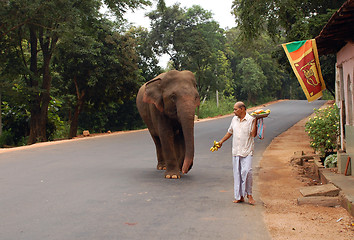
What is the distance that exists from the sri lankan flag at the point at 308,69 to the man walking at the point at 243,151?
2.56m

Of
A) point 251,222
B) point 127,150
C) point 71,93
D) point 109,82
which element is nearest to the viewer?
point 251,222

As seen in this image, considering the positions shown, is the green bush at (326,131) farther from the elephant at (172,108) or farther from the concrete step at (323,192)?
the concrete step at (323,192)

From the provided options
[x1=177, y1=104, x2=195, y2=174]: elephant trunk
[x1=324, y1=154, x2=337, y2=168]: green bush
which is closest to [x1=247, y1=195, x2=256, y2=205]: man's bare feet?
[x1=177, y1=104, x2=195, y2=174]: elephant trunk

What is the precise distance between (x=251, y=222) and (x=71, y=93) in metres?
26.3

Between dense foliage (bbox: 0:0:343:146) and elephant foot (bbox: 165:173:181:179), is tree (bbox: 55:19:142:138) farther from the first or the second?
elephant foot (bbox: 165:173:181:179)

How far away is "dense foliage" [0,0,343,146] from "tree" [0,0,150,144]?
0.05m

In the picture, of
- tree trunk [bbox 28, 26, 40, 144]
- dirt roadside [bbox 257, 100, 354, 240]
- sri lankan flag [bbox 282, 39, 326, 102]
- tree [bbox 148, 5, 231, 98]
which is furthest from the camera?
tree [bbox 148, 5, 231, 98]

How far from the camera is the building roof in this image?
6.95 meters

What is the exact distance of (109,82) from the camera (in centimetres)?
2852

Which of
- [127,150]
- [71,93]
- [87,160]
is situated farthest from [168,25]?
[87,160]

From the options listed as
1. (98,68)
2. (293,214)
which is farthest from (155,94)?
(98,68)

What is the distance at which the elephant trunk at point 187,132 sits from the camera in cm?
882

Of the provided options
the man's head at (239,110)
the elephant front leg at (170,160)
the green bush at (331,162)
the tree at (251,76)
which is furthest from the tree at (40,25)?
the tree at (251,76)

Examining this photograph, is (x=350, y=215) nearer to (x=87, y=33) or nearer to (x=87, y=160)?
(x=87, y=160)
